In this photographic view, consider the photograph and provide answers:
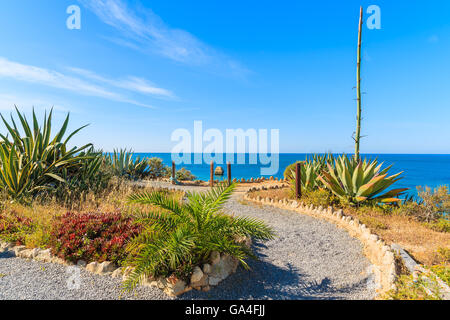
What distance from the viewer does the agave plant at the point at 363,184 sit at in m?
7.12

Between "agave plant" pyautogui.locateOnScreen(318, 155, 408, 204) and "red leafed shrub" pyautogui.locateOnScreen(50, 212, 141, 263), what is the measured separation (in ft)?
20.6

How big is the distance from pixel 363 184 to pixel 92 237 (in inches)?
294

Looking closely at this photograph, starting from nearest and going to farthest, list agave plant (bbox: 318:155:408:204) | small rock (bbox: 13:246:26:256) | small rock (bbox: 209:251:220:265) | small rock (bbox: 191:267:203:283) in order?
small rock (bbox: 191:267:203:283) < small rock (bbox: 209:251:220:265) < small rock (bbox: 13:246:26:256) < agave plant (bbox: 318:155:408:204)

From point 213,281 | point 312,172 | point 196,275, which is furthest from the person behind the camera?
point 312,172

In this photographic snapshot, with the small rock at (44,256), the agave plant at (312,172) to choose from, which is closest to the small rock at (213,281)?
the small rock at (44,256)

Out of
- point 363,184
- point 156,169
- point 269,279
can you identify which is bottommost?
point 269,279

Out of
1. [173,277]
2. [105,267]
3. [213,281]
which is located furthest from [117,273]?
[213,281]

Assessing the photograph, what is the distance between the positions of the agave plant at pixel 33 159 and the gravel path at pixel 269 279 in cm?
365

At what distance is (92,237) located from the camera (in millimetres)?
4195

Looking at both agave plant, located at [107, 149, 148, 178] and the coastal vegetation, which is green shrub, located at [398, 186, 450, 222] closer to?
the coastal vegetation

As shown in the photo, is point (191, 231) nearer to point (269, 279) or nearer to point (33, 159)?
point (269, 279)

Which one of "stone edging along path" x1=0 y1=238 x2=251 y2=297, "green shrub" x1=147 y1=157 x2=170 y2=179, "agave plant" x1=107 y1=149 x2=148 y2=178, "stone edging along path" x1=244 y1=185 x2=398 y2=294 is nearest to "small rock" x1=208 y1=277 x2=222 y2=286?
"stone edging along path" x1=0 y1=238 x2=251 y2=297

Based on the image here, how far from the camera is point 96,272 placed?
3.53 metres

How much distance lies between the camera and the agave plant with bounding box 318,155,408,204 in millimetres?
7125
